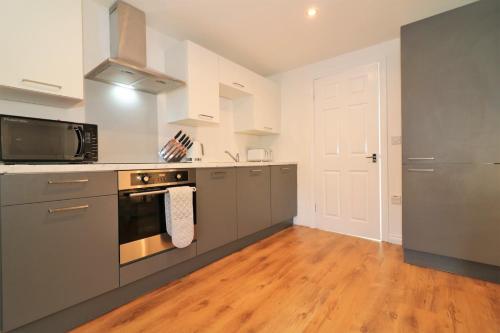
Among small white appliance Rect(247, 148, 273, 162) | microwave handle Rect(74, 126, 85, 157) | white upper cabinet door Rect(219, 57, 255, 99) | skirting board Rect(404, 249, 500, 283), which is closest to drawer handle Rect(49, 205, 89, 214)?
microwave handle Rect(74, 126, 85, 157)

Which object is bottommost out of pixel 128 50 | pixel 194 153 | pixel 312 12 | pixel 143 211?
pixel 143 211

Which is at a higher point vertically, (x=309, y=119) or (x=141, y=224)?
(x=309, y=119)

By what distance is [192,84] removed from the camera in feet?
7.45

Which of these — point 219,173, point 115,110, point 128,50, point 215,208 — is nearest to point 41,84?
point 115,110

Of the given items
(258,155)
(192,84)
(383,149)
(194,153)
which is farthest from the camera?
(258,155)

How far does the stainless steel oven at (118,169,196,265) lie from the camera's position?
1.51 meters

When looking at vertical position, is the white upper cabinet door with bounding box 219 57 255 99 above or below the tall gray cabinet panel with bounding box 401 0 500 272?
above

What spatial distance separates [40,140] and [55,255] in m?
0.68

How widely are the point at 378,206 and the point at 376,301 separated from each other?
1439mm

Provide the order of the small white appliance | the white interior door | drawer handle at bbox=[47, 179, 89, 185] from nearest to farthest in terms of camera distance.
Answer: drawer handle at bbox=[47, 179, 89, 185] → the white interior door → the small white appliance

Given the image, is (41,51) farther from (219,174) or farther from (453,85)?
(453,85)

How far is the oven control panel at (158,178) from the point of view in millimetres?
1569

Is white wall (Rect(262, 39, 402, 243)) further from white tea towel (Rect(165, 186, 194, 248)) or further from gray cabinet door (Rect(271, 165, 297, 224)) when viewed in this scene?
white tea towel (Rect(165, 186, 194, 248))

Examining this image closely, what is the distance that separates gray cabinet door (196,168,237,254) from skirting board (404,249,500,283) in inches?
64.6
